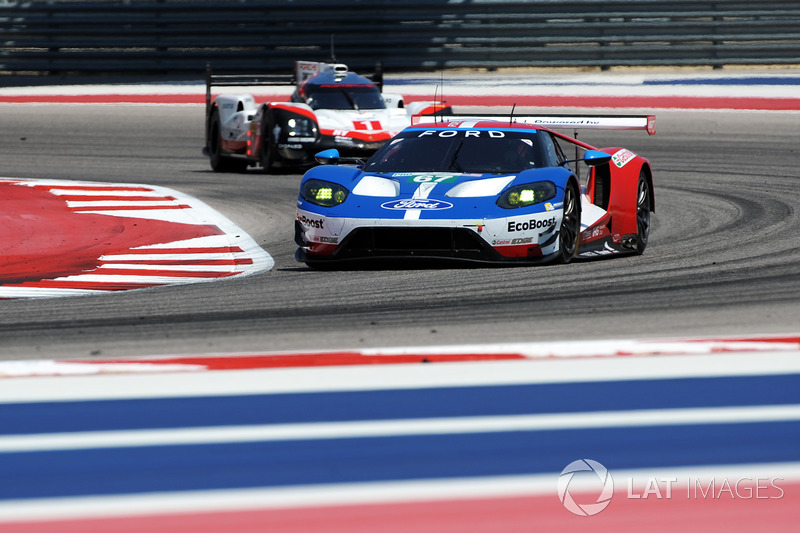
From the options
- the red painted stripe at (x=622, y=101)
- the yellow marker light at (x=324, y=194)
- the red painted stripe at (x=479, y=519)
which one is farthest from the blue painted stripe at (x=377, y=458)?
the red painted stripe at (x=622, y=101)

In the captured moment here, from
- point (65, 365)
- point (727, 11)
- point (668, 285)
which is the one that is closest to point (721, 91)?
point (727, 11)

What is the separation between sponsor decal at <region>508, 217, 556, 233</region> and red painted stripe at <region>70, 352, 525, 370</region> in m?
3.03

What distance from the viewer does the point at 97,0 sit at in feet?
91.5

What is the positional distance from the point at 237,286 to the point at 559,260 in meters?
2.16

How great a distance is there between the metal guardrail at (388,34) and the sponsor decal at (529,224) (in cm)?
1703

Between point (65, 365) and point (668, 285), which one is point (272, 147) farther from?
point (65, 365)

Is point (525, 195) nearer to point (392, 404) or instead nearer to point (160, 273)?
point (160, 273)

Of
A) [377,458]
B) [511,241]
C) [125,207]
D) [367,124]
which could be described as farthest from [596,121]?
[377,458]

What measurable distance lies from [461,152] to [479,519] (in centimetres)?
579

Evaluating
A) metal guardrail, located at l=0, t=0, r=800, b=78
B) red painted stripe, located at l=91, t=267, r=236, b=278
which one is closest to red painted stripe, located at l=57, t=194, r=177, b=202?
red painted stripe, located at l=91, t=267, r=236, b=278

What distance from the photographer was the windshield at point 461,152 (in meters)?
8.66

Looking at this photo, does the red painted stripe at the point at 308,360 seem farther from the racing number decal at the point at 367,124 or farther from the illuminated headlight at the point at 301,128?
the racing number decal at the point at 367,124

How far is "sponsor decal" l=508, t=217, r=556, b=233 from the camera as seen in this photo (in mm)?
7914

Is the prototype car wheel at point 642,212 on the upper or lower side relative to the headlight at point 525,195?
lower
